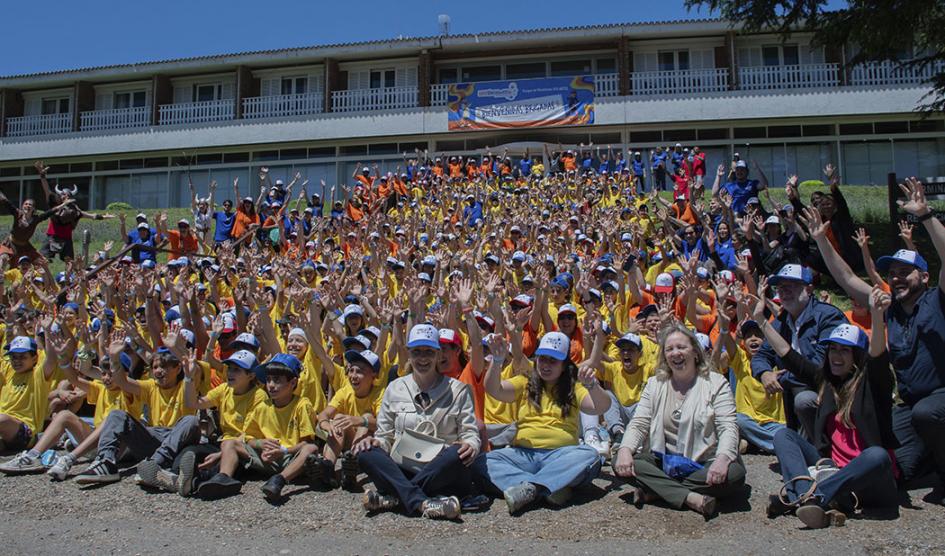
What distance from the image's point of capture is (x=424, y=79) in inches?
1094

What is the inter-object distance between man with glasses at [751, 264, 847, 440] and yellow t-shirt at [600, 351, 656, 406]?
99 centimetres

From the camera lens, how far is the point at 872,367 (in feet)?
15.9

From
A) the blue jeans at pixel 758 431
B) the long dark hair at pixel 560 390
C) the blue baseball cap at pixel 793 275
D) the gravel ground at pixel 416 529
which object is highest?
the blue baseball cap at pixel 793 275

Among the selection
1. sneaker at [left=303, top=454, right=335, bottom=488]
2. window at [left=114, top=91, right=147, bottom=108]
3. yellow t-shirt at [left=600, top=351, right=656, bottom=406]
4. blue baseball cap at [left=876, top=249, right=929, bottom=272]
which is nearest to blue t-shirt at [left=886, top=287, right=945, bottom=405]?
blue baseball cap at [left=876, top=249, right=929, bottom=272]

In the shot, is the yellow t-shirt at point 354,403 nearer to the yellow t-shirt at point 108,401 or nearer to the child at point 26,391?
the yellow t-shirt at point 108,401

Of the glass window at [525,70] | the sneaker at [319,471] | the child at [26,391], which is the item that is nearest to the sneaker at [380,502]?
the sneaker at [319,471]

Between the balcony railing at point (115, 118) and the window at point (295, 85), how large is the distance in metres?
5.72

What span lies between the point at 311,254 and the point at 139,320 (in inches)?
150

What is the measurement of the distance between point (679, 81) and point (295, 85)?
1500cm

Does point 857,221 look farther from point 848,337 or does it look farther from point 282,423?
point 282,423

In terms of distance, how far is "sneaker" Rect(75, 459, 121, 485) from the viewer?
5.86 m

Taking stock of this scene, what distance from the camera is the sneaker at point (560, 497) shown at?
5160 millimetres

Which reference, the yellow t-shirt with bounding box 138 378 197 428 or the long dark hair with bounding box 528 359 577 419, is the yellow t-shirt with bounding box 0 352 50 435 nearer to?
the yellow t-shirt with bounding box 138 378 197 428

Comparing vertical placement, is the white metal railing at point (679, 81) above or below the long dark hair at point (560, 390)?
above
